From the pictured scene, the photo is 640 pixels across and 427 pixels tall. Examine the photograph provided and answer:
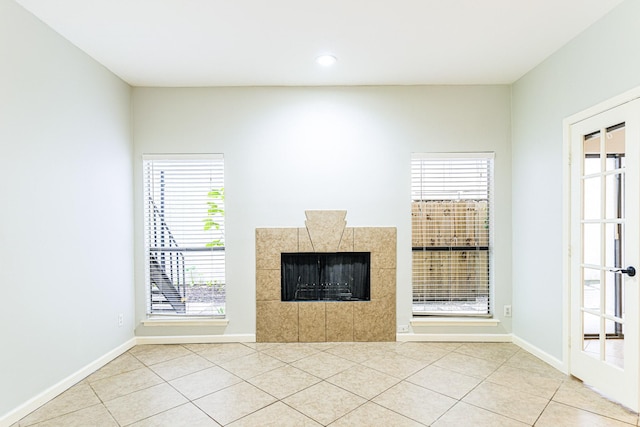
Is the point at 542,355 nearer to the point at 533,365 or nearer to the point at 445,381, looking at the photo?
the point at 533,365

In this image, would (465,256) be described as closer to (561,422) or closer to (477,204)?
(477,204)

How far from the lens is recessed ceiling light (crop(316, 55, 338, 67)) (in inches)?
129

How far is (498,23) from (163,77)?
10.4 feet

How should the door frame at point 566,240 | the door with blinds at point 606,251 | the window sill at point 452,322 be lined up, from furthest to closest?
the window sill at point 452,322
the door frame at point 566,240
the door with blinds at point 606,251

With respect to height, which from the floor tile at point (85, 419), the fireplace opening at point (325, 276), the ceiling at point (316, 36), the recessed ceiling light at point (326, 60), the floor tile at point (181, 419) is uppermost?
the ceiling at point (316, 36)

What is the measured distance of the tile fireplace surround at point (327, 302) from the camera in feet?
13.0

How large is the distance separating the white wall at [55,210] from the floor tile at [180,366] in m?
0.60

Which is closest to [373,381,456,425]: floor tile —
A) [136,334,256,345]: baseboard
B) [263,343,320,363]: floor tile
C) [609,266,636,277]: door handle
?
[263,343,320,363]: floor tile

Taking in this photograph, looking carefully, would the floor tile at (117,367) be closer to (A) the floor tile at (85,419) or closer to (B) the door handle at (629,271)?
(A) the floor tile at (85,419)

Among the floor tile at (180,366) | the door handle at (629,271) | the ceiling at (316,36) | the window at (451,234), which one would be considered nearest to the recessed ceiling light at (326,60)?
the ceiling at (316,36)

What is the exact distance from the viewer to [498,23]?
8.97 feet

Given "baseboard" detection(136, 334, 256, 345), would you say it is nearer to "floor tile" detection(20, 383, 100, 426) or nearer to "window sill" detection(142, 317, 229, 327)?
"window sill" detection(142, 317, 229, 327)

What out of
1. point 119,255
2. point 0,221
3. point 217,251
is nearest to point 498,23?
point 217,251

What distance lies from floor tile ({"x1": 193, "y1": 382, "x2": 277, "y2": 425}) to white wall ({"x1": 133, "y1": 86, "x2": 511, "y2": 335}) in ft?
3.94
